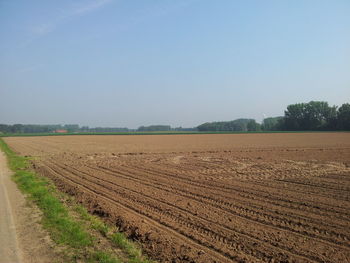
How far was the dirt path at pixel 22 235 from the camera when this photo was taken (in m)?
5.31

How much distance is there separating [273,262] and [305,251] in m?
0.87

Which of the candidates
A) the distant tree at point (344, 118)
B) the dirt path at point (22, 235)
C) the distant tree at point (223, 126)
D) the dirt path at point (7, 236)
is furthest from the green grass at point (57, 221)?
the distant tree at point (223, 126)

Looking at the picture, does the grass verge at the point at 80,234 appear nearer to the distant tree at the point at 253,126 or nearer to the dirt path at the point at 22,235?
the dirt path at the point at 22,235

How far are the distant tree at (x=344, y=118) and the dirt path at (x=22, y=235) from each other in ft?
336

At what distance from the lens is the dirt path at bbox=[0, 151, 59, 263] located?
5.31 m

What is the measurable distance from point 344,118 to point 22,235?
344 ft

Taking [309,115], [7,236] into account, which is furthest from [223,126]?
[7,236]

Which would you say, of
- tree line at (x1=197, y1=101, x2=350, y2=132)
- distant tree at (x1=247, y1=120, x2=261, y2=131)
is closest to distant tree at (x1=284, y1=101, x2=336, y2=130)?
tree line at (x1=197, y1=101, x2=350, y2=132)

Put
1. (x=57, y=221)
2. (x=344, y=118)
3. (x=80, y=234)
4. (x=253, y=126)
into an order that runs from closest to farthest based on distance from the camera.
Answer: (x=80, y=234), (x=57, y=221), (x=344, y=118), (x=253, y=126)

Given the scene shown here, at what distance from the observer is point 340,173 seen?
14.4m

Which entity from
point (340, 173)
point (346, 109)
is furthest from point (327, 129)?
point (340, 173)

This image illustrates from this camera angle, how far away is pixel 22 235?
20.9ft

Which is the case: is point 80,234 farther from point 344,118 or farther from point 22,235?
point 344,118

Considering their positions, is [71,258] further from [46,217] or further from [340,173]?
[340,173]
